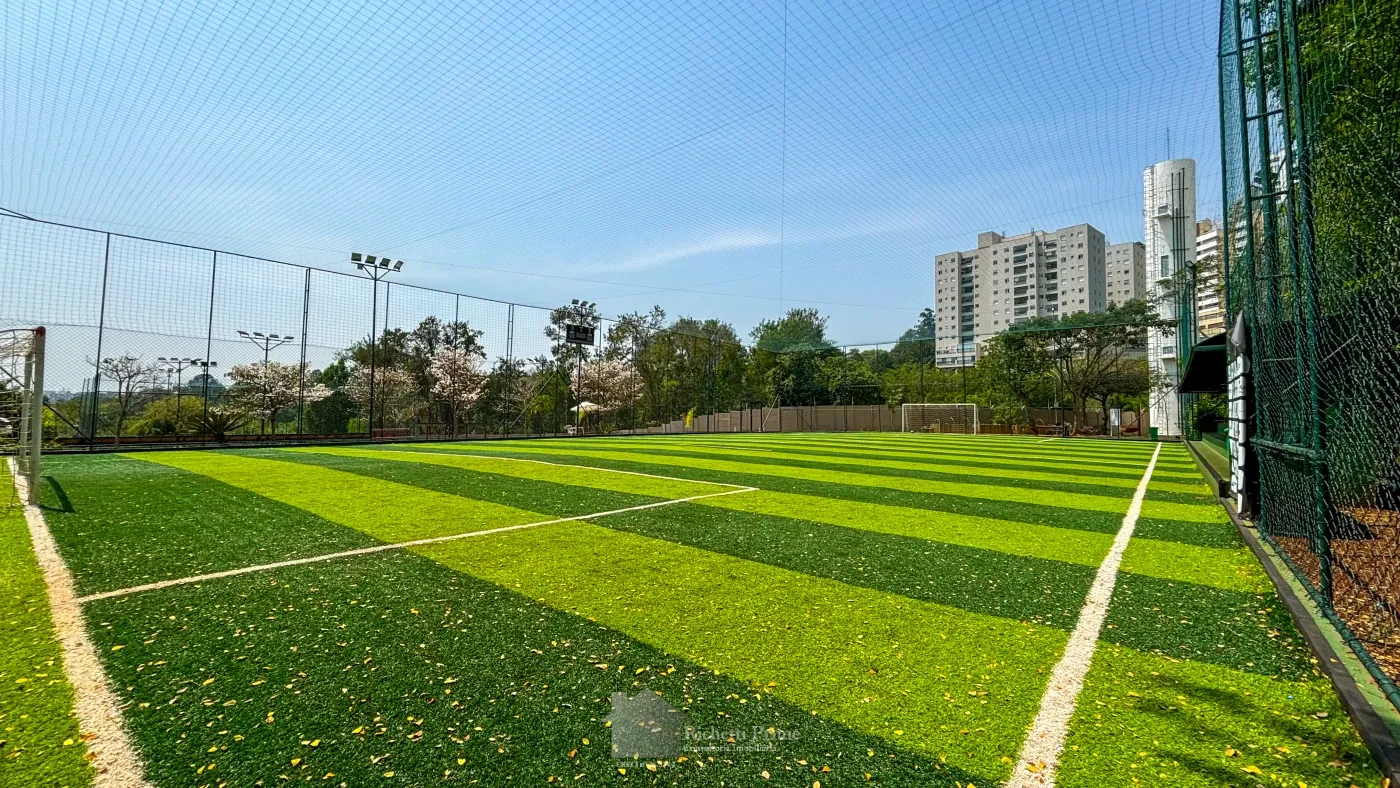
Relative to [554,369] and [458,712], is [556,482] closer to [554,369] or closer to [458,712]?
[458,712]

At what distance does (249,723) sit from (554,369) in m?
26.7

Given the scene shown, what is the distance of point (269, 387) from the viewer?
16.5 m

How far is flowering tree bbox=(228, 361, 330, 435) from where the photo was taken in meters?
15.9

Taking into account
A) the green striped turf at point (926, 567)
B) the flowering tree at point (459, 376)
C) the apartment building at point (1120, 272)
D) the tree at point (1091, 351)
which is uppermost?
the apartment building at point (1120, 272)

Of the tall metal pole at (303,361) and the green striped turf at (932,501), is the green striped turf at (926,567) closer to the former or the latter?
the green striped turf at (932,501)

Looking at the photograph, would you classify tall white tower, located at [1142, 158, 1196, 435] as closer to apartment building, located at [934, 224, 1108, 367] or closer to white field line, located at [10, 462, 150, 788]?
white field line, located at [10, 462, 150, 788]

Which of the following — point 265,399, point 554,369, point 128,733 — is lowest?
point 128,733

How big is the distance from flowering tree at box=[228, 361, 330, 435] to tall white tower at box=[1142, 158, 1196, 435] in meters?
28.0

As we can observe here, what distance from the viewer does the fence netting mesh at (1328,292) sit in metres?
2.95

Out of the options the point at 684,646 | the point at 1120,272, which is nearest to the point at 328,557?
the point at 684,646

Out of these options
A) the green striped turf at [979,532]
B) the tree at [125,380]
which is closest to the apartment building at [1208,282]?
the green striped turf at [979,532]

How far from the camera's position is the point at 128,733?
1759 mm

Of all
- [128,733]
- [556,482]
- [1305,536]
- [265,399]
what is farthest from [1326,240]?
[265,399]

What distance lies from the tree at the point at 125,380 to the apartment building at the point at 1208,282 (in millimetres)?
27000
